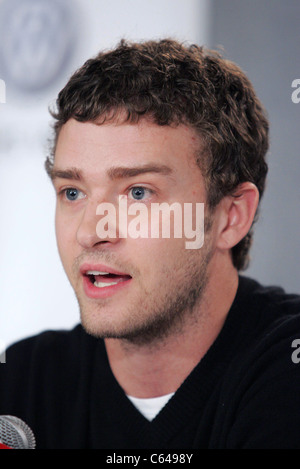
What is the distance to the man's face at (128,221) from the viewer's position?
3.65ft

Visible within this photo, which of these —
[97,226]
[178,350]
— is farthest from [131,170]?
[178,350]

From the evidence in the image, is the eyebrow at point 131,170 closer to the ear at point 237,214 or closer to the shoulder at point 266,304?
the ear at point 237,214

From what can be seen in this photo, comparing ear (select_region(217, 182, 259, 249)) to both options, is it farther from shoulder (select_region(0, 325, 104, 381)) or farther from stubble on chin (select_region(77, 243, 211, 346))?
shoulder (select_region(0, 325, 104, 381))

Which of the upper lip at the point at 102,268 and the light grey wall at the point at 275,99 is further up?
the light grey wall at the point at 275,99

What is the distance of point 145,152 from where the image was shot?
112 cm

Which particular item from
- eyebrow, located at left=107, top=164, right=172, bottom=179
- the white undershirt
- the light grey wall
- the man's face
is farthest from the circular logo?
the white undershirt

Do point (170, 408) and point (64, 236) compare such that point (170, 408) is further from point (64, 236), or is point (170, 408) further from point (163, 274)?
point (64, 236)

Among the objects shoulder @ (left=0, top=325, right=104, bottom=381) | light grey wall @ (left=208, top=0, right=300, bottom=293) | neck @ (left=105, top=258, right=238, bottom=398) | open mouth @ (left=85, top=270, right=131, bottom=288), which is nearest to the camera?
open mouth @ (left=85, top=270, right=131, bottom=288)

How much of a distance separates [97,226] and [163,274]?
0.16 metres

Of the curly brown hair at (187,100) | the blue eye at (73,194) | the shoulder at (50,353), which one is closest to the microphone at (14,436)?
the shoulder at (50,353)

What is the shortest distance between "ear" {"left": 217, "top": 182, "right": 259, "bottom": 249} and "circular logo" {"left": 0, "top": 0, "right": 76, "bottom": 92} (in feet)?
3.61

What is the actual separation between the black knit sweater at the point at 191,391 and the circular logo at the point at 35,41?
107 centimetres

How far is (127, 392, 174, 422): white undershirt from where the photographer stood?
1229 mm

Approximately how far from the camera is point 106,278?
1138 mm
